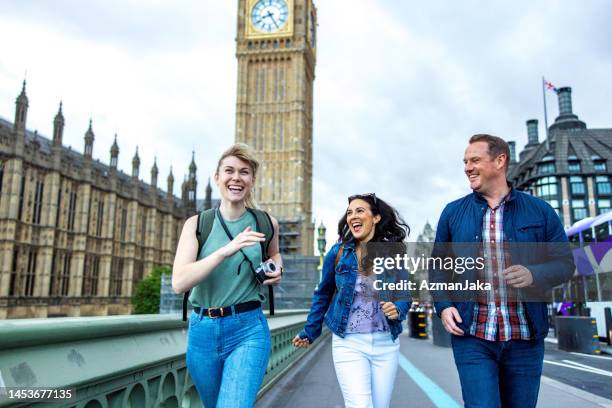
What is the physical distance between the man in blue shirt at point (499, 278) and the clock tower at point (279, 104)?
185 ft

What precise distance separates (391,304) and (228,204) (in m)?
1.18

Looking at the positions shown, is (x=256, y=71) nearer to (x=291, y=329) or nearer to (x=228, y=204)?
(x=291, y=329)

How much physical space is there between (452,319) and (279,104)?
2439 inches

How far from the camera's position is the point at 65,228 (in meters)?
41.1

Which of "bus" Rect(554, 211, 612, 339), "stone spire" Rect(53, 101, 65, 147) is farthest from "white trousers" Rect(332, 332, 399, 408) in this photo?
"stone spire" Rect(53, 101, 65, 147)

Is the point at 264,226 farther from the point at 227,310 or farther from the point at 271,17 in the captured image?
the point at 271,17

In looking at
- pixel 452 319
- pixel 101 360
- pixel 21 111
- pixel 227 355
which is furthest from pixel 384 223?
pixel 21 111

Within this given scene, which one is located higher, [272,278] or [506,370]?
[272,278]

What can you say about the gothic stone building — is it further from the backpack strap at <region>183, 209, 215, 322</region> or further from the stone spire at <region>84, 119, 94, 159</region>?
the backpack strap at <region>183, 209, 215, 322</region>

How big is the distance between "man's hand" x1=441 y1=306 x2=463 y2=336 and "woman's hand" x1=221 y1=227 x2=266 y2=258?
1097 mm

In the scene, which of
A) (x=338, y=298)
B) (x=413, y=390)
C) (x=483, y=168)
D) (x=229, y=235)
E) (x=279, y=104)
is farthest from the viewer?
(x=279, y=104)

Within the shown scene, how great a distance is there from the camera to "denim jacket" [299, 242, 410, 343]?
10.4 ft

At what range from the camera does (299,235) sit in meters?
Result: 59.8

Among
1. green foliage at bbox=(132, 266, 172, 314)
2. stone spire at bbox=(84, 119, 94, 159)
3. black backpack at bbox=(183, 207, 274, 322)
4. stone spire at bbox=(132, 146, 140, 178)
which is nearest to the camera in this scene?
black backpack at bbox=(183, 207, 274, 322)
